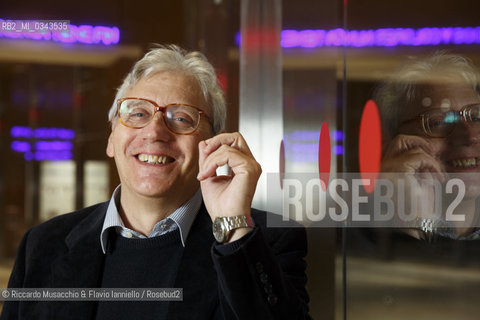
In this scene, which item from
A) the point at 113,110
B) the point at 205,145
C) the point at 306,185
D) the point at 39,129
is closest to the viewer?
the point at 205,145

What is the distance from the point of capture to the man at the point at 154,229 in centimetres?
165

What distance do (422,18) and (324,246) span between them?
0.86 meters

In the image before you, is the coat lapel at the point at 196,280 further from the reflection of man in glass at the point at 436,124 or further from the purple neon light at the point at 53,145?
the purple neon light at the point at 53,145

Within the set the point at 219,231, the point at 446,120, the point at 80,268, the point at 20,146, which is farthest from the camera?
the point at 20,146

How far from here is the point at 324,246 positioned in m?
2.02

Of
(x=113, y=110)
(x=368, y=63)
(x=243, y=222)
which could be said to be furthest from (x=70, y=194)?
(x=368, y=63)

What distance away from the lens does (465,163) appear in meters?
1.59

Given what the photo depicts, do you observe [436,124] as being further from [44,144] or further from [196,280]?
[44,144]

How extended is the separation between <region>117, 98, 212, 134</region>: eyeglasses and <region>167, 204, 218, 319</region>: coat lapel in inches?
12.4

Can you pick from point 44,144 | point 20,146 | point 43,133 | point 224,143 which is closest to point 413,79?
point 224,143

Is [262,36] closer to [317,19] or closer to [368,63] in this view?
[317,19]

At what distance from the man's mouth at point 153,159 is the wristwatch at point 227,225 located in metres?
0.36

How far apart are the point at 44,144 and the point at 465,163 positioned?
1932 mm

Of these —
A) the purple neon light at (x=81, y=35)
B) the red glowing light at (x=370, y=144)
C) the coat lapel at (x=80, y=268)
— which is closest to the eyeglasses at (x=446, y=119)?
the red glowing light at (x=370, y=144)
